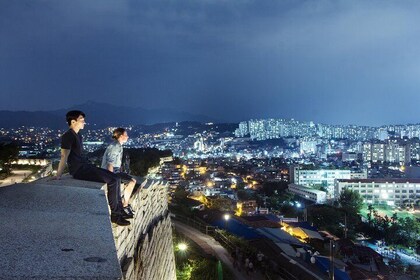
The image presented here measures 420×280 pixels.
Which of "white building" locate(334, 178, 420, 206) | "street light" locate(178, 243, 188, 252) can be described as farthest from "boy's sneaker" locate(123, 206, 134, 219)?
"white building" locate(334, 178, 420, 206)

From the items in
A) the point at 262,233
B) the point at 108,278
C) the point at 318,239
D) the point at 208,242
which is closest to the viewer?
the point at 108,278

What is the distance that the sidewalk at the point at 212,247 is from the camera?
9.99m

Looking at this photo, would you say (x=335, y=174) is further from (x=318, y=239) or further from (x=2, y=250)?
(x=2, y=250)

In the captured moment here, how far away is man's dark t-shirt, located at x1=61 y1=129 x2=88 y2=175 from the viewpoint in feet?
11.8

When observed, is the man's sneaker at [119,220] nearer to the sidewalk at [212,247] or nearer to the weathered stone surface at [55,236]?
the weathered stone surface at [55,236]

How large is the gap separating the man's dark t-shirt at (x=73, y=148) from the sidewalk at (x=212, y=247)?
7043mm

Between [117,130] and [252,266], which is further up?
[117,130]

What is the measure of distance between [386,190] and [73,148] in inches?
1692

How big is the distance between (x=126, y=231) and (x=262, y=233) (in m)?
12.7

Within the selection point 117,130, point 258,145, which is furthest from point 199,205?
point 258,145

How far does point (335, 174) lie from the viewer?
168 feet

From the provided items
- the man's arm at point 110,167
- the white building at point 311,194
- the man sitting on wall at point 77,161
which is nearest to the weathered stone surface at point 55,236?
the man sitting on wall at point 77,161

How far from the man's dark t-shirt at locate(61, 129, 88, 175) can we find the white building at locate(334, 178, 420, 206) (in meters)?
40.9

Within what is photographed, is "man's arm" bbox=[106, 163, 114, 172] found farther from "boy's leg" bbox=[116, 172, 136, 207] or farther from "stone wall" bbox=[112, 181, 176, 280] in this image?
"stone wall" bbox=[112, 181, 176, 280]
